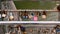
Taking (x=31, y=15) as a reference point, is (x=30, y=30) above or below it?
below

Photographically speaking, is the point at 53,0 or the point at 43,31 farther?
the point at 53,0

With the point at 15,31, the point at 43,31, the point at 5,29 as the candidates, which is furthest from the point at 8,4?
the point at 43,31

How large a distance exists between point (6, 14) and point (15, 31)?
1.32 ft

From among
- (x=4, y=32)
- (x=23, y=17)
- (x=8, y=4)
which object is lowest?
(x=4, y=32)

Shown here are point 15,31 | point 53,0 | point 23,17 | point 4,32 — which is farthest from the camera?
point 53,0

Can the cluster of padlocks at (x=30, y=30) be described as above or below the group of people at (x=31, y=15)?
below

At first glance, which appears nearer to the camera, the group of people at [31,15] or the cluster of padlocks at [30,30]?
the cluster of padlocks at [30,30]

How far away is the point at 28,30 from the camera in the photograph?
6.72ft

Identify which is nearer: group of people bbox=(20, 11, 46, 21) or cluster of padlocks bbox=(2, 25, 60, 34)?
cluster of padlocks bbox=(2, 25, 60, 34)

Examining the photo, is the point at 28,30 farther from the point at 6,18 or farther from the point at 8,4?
the point at 8,4

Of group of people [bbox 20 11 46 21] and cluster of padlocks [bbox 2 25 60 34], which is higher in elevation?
group of people [bbox 20 11 46 21]

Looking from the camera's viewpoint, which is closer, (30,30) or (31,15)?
(30,30)

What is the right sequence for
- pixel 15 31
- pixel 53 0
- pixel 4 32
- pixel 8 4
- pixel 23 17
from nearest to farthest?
pixel 15 31
pixel 4 32
pixel 23 17
pixel 8 4
pixel 53 0

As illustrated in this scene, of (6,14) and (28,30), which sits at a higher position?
(6,14)
